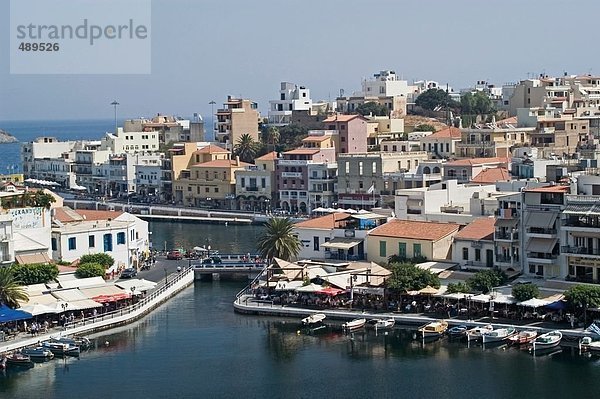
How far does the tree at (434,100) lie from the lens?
11456 cm

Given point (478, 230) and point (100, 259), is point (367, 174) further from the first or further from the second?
point (100, 259)

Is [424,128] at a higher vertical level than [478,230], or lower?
higher

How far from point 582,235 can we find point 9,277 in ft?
71.4

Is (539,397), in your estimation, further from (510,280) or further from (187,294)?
(187,294)

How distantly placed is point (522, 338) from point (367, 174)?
38.2 meters

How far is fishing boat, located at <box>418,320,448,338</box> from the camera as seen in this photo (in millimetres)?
43562

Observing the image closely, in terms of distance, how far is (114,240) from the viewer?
2253 inches

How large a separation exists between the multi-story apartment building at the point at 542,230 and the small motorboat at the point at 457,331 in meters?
5.48

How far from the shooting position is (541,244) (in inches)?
1875

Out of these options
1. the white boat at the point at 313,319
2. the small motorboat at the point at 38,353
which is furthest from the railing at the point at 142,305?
the white boat at the point at 313,319

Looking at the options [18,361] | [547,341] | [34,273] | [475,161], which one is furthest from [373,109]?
[18,361]

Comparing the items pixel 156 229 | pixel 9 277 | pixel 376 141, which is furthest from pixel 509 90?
pixel 9 277

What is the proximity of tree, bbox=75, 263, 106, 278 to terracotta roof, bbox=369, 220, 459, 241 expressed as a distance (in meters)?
12.2

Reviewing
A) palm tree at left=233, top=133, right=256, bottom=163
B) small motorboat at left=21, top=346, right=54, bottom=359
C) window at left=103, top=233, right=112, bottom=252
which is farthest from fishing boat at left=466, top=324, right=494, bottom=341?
palm tree at left=233, top=133, right=256, bottom=163
